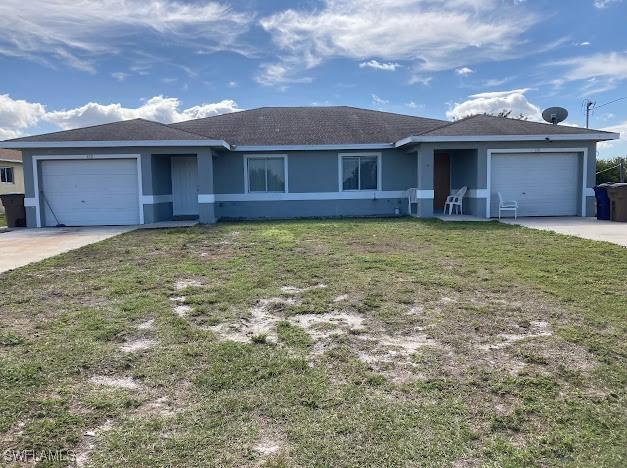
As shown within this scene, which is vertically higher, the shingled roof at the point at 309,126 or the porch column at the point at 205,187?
the shingled roof at the point at 309,126

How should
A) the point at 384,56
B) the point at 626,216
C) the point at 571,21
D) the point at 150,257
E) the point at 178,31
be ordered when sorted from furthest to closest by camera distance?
the point at 384,56, the point at 178,31, the point at 571,21, the point at 626,216, the point at 150,257

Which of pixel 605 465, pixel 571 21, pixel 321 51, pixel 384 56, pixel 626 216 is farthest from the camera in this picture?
pixel 384 56

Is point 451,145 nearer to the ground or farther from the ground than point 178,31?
nearer to the ground

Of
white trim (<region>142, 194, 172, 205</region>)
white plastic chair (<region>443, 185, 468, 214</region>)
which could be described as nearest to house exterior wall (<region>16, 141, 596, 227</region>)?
white trim (<region>142, 194, 172, 205</region>)

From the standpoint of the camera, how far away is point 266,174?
16938 mm

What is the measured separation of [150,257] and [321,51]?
15.0m

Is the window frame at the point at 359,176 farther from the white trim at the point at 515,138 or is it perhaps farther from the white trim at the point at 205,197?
the white trim at the point at 205,197

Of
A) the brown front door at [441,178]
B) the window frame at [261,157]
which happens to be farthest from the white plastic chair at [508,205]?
the window frame at [261,157]

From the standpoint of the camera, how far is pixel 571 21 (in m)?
14.9

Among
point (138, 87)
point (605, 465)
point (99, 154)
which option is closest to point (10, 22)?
point (99, 154)

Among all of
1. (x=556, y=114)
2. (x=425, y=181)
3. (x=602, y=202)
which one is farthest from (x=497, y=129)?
(x=556, y=114)

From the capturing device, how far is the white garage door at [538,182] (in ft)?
51.0

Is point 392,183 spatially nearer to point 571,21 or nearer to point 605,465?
point 571,21

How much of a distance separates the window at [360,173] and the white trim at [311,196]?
0.78 feet
